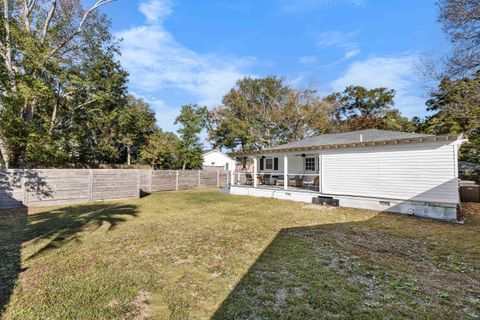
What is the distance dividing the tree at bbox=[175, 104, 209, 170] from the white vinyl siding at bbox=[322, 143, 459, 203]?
15.3m

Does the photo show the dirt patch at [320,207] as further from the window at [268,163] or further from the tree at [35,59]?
the tree at [35,59]

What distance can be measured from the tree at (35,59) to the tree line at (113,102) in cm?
5

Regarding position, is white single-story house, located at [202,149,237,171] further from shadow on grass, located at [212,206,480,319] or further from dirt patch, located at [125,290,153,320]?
dirt patch, located at [125,290,153,320]

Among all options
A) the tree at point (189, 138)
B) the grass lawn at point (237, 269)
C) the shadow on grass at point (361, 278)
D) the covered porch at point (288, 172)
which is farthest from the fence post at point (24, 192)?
the tree at point (189, 138)

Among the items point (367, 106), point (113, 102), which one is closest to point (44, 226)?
point (113, 102)

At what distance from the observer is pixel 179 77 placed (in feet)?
67.3

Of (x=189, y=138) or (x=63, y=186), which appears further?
(x=189, y=138)

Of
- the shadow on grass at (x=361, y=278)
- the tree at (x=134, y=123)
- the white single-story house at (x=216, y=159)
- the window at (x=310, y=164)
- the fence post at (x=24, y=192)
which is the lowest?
the shadow on grass at (x=361, y=278)

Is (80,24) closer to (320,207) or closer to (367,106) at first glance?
(320,207)

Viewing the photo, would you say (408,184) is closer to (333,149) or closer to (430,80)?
(333,149)

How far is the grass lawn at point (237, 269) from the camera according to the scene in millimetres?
2764

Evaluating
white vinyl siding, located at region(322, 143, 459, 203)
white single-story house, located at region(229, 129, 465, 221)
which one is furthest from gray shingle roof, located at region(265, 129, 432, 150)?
white vinyl siding, located at region(322, 143, 459, 203)

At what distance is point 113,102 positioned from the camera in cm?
1795

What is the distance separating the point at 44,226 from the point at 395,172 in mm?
A: 11882
